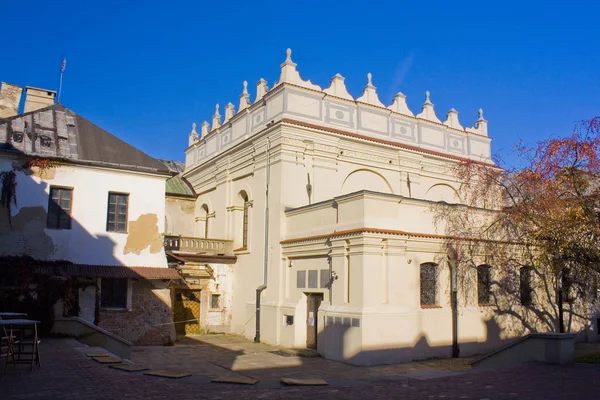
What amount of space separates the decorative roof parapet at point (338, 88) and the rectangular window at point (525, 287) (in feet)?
35.0

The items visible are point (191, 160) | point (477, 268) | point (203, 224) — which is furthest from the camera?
point (191, 160)

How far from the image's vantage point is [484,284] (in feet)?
71.2

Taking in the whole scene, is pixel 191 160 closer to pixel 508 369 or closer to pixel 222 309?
pixel 222 309

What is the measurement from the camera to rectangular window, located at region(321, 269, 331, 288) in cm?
1977

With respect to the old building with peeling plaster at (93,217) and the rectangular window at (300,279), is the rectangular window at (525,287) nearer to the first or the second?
the rectangular window at (300,279)

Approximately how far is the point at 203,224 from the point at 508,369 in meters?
19.3

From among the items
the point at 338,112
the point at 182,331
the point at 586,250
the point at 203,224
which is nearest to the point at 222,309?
the point at 182,331

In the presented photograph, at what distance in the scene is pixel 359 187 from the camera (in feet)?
81.4

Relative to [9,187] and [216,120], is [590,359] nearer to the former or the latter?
[9,187]

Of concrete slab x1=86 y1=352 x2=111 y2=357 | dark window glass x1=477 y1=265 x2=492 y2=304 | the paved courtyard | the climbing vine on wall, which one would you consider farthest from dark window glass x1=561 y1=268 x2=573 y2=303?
the climbing vine on wall

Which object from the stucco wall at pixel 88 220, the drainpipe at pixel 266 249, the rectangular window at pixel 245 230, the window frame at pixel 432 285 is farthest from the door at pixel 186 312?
the window frame at pixel 432 285

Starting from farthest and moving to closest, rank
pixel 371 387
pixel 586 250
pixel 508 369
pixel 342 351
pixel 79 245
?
pixel 79 245 → pixel 342 351 → pixel 586 250 → pixel 508 369 → pixel 371 387

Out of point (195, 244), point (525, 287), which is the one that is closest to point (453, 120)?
point (525, 287)

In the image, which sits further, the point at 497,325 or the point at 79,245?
the point at 497,325
